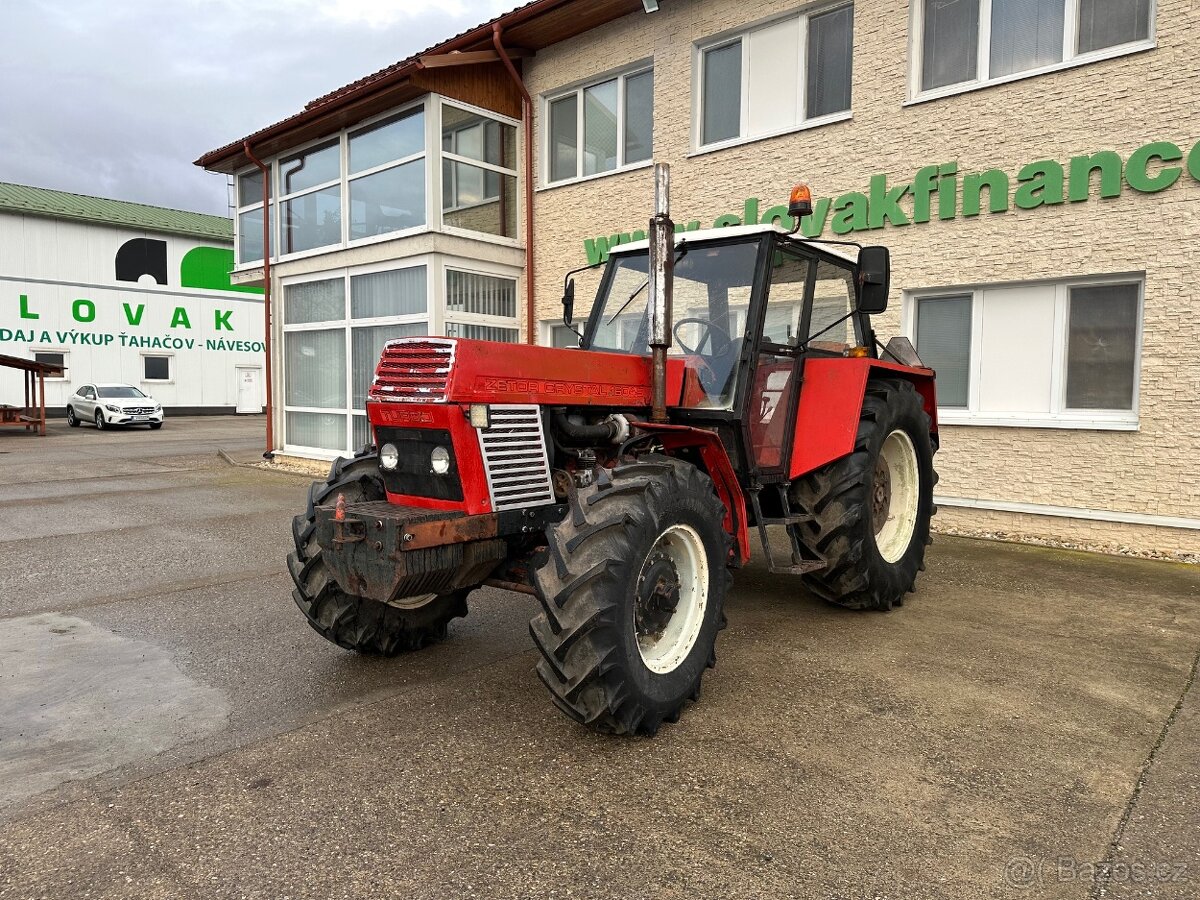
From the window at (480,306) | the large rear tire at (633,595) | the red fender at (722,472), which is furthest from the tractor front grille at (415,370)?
the window at (480,306)

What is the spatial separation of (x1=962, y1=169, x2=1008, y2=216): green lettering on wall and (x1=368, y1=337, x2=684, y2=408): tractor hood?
195 inches

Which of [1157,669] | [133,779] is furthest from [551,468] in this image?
[1157,669]

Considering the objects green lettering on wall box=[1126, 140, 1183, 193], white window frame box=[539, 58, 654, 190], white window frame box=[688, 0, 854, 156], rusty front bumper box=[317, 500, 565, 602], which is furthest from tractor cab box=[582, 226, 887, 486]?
white window frame box=[539, 58, 654, 190]

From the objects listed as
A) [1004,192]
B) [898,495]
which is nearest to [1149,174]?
[1004,192]

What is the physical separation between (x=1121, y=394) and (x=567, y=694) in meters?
6.10

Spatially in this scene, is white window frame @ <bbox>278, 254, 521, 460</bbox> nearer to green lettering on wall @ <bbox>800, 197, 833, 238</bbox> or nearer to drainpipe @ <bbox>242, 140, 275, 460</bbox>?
drainpipe @ <bbox>242, 140, 275, 460</bbox>

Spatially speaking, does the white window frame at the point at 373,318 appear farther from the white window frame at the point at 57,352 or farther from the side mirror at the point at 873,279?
the white window frame at the point at 57,352

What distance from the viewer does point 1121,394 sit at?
7.03 metres

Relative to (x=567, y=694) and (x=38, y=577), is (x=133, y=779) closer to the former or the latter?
(x=567, y=694)

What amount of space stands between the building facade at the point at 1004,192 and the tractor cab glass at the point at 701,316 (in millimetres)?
4019

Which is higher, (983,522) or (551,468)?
(551,468)

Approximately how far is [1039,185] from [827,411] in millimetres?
3894

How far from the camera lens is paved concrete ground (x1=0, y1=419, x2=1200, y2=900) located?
8.16ft

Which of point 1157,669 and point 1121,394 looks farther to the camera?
point 1121,394
